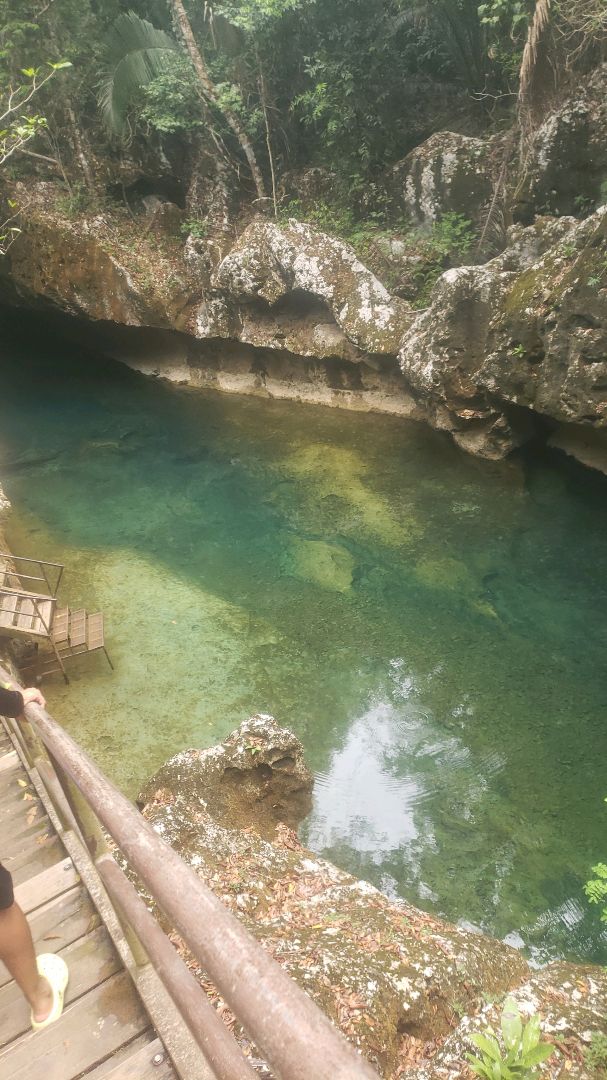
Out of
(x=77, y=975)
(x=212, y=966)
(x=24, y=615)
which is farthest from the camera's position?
(x=24, y=615)

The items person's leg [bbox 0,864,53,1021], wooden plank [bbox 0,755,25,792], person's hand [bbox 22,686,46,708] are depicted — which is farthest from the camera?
wooden plank [bbox 0,755,25,792]

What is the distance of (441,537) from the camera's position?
34.3 ft

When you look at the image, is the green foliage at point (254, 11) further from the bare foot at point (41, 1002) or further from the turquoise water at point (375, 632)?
the bare foot at point (41, 1002)

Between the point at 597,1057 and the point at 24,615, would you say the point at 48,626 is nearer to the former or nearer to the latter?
the point at 24,615

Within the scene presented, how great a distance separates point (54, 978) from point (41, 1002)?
0.10 m

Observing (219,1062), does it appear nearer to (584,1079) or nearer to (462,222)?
(584,1079)

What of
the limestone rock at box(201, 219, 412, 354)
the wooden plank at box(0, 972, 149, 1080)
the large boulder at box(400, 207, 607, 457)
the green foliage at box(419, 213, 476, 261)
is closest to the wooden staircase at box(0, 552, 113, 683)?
the wooden plank at box(0, 972, 149, 1080)

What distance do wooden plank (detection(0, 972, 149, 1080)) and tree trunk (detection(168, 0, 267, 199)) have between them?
53.6ft

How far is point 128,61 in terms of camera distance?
544 inches

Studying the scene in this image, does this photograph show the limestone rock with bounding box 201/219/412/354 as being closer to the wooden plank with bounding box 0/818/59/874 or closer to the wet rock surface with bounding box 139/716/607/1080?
the wet rock surface with bounding box 139/716/607/1080

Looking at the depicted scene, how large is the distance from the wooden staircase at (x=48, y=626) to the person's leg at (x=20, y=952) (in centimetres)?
582

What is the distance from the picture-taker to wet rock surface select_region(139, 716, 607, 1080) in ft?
11.8

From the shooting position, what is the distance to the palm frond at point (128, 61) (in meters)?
13.9

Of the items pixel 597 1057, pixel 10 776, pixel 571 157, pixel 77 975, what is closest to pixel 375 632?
pixel 10 776
